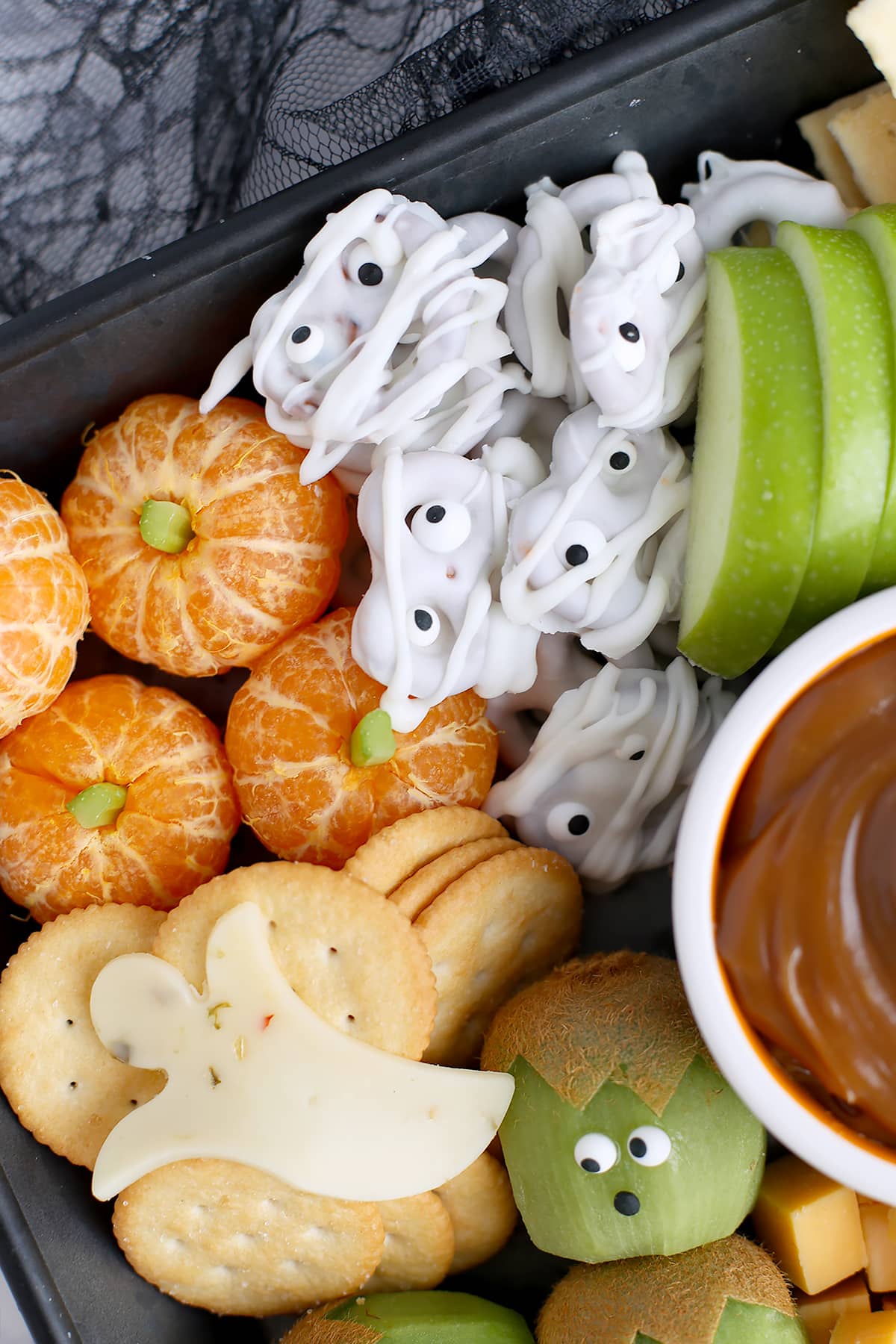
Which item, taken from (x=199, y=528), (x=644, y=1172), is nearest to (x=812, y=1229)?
(x=644, y=1172)

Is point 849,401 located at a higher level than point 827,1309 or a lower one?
higher

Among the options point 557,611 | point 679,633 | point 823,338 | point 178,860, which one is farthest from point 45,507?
point 823,338

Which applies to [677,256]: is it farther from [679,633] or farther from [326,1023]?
[326,1023]

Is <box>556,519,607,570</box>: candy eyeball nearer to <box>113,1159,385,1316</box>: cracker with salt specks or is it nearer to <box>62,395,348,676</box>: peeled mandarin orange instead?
<box>62,395,348,676</box>: peeled mandarin orange

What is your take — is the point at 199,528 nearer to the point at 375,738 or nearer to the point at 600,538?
the point at 375,738

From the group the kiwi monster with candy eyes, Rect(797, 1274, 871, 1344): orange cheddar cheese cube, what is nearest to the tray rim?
the kiwi monster with candy eyes

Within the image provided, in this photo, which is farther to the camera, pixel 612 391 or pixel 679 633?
pixel 679 633
